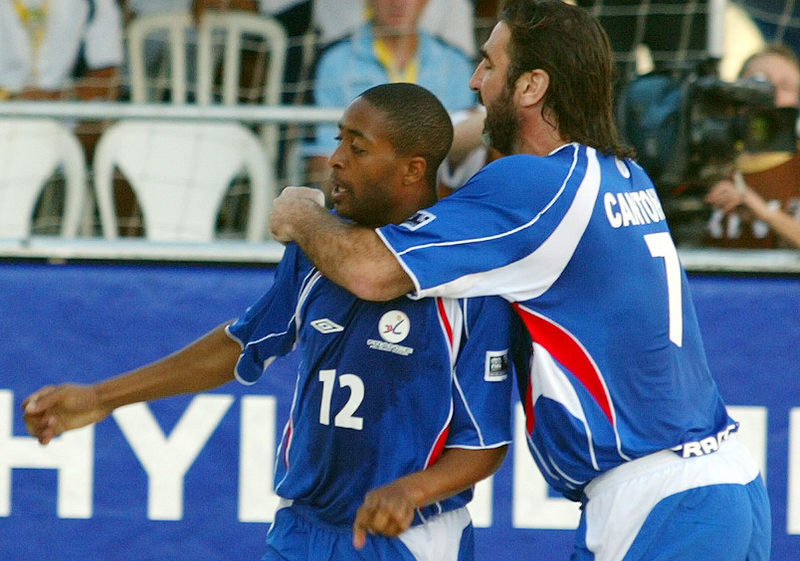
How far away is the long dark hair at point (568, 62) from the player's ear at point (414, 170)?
0.88 ft

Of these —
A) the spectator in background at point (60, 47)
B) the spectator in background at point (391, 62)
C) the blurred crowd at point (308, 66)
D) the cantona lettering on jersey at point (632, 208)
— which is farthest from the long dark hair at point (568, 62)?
the spectator in background at point (60, 47)

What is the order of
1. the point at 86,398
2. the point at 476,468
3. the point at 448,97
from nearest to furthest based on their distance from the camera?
the point at 476,468 → the point at 86,398 → the point at 448,97

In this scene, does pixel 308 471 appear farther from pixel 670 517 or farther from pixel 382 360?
pixel 670 517

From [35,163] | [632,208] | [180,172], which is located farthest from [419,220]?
[35,163]

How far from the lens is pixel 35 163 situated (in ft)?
16.5

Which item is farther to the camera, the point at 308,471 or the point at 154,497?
the point at 154,497

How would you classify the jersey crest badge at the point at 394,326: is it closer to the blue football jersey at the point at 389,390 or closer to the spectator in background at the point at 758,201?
the blue football jersey at the point at 389,390

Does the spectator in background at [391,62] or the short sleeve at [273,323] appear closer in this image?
the short sleeve at [273,323]

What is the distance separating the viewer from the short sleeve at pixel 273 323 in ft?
9.97

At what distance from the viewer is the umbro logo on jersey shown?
291cm

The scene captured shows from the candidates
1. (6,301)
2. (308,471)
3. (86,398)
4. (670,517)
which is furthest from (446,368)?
(6,301)

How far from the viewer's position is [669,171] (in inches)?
188

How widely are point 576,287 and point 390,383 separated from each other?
467 mm

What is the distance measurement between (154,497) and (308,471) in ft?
6.56
